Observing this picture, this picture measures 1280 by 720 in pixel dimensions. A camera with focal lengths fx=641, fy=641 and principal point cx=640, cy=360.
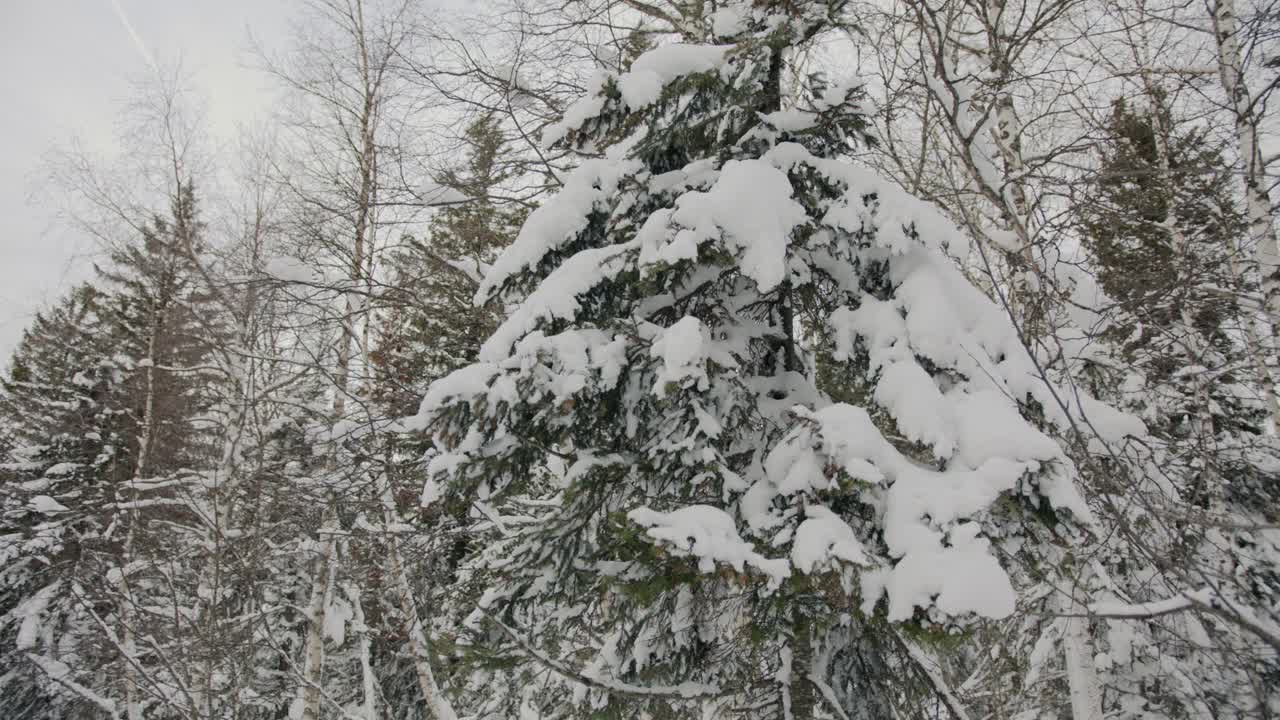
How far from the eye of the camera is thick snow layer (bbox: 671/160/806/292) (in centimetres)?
311

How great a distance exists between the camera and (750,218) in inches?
126

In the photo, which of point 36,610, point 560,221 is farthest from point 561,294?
point 36,610

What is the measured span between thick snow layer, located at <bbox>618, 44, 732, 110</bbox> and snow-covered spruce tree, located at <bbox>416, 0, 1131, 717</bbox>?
0.5 inches

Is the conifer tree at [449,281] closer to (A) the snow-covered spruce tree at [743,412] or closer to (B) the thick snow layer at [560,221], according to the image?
(B) the thick snow layer at [560,221]

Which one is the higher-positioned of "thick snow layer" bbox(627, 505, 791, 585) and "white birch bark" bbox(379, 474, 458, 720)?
"thick snow layer" bbox(627, 505, 791, 585)

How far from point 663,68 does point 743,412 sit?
2.09 m

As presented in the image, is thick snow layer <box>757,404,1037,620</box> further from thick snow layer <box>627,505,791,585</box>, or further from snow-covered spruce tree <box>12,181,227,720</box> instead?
snow-covered spruce tree <box>12,181,227,720</box>

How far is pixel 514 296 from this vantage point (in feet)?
14.5

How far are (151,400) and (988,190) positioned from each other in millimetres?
12398

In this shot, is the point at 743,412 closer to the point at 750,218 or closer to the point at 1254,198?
the point at 750,218

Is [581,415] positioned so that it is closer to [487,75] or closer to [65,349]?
[487,75]

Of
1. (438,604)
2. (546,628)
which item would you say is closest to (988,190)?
(546,628)

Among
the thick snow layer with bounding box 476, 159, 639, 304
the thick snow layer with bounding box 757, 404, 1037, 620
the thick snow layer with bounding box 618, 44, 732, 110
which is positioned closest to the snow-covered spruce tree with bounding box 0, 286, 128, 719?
the thick snow layer with bounding box 476, 159, 639, 304

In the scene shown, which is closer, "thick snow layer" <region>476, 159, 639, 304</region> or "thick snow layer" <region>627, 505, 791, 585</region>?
"thick snow layer" <region>627, 505, 791, 585</region>
